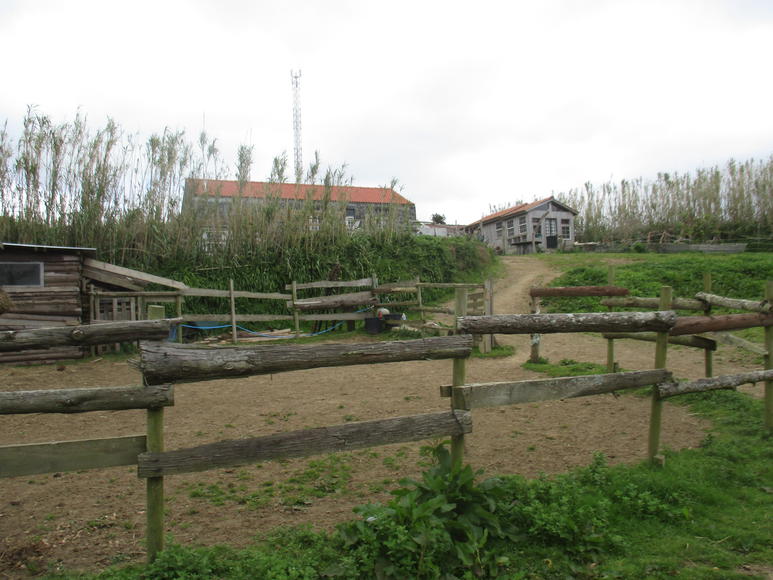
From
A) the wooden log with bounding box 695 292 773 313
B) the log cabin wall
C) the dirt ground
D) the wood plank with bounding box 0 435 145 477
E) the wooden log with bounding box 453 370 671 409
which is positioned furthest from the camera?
the log cabin wall

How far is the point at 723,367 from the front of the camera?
27.8ft

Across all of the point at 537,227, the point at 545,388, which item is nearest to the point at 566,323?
the point at 545,388

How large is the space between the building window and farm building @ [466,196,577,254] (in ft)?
89.7

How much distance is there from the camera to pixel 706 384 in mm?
4219

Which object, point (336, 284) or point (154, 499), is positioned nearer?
point (154, 499)

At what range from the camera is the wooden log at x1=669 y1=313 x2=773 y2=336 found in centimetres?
459

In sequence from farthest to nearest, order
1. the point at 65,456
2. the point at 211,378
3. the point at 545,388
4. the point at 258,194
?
1. the point at 258,194
2. the point at 545,388
3. the point at 211,378
4. the point at 65,456

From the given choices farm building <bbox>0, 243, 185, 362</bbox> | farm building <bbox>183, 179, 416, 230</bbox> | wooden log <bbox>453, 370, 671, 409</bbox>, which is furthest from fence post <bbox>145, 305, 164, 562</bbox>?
farm building <bbox>183, 179, 416, 230</bbox>

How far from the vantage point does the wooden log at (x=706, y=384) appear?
12.9 ft

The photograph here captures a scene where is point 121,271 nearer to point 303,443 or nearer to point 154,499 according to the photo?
point 154,499

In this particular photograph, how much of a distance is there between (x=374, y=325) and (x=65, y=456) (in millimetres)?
11274

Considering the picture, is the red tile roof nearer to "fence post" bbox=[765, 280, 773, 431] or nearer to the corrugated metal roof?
the corrugated metal roof

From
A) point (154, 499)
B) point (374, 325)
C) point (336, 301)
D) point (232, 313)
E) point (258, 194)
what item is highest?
point (258, 194)

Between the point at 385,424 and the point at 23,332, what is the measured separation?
2203 mm
